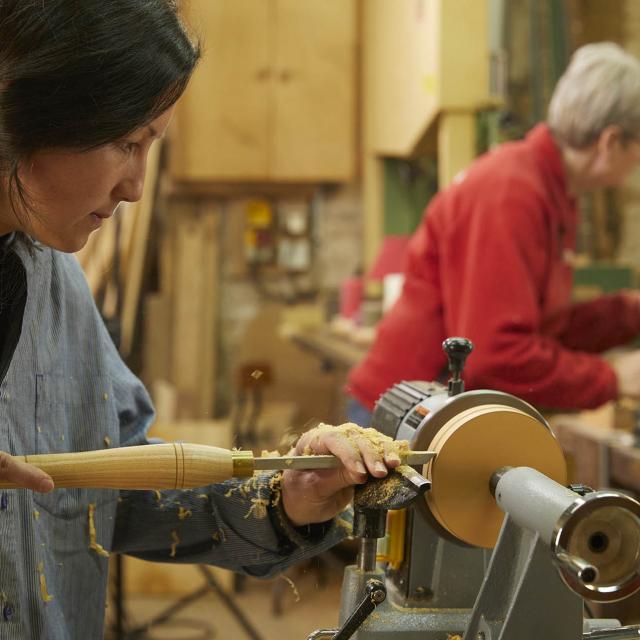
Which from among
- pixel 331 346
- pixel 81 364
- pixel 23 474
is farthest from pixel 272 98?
pixel 23 474

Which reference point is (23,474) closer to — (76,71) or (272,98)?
A: (76,71)

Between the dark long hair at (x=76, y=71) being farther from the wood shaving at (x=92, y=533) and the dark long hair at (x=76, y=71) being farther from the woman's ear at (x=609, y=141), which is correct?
the woman's ear at (x=609, y=141)

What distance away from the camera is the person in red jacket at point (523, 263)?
171 cm

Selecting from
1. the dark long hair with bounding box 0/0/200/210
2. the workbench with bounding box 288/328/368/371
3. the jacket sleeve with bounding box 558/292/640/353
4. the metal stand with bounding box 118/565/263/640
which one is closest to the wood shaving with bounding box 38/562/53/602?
the dark long hair with bounding box 0/0/200/210

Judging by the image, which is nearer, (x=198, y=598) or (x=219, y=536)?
(x=219, y=536)

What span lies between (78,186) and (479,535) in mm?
491

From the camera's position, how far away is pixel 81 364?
1087 millimetres

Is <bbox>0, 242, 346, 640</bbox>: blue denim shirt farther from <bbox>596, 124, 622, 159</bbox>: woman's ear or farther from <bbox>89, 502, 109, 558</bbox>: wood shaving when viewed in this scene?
<bbox>596, 124, 622, 159</bbox>: woman's ear

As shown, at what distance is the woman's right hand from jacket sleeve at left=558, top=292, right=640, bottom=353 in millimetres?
1529

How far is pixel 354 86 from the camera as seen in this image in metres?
4.64

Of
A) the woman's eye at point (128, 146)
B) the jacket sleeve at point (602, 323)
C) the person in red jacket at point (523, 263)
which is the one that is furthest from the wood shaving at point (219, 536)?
the jacket sleeve at point (602, 323)

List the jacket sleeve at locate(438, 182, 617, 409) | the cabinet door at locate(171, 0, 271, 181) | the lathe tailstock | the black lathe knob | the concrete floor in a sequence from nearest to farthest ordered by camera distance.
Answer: the lathe tailstock < the black lathe knob < the jacket sleeve at locate(438, 182, 617, 409) < the concrete floor < the cabinet door at locate(171, 0, 271, 181)

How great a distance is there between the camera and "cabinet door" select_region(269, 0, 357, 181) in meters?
4.57

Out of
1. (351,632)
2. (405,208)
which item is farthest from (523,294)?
(405,208)
